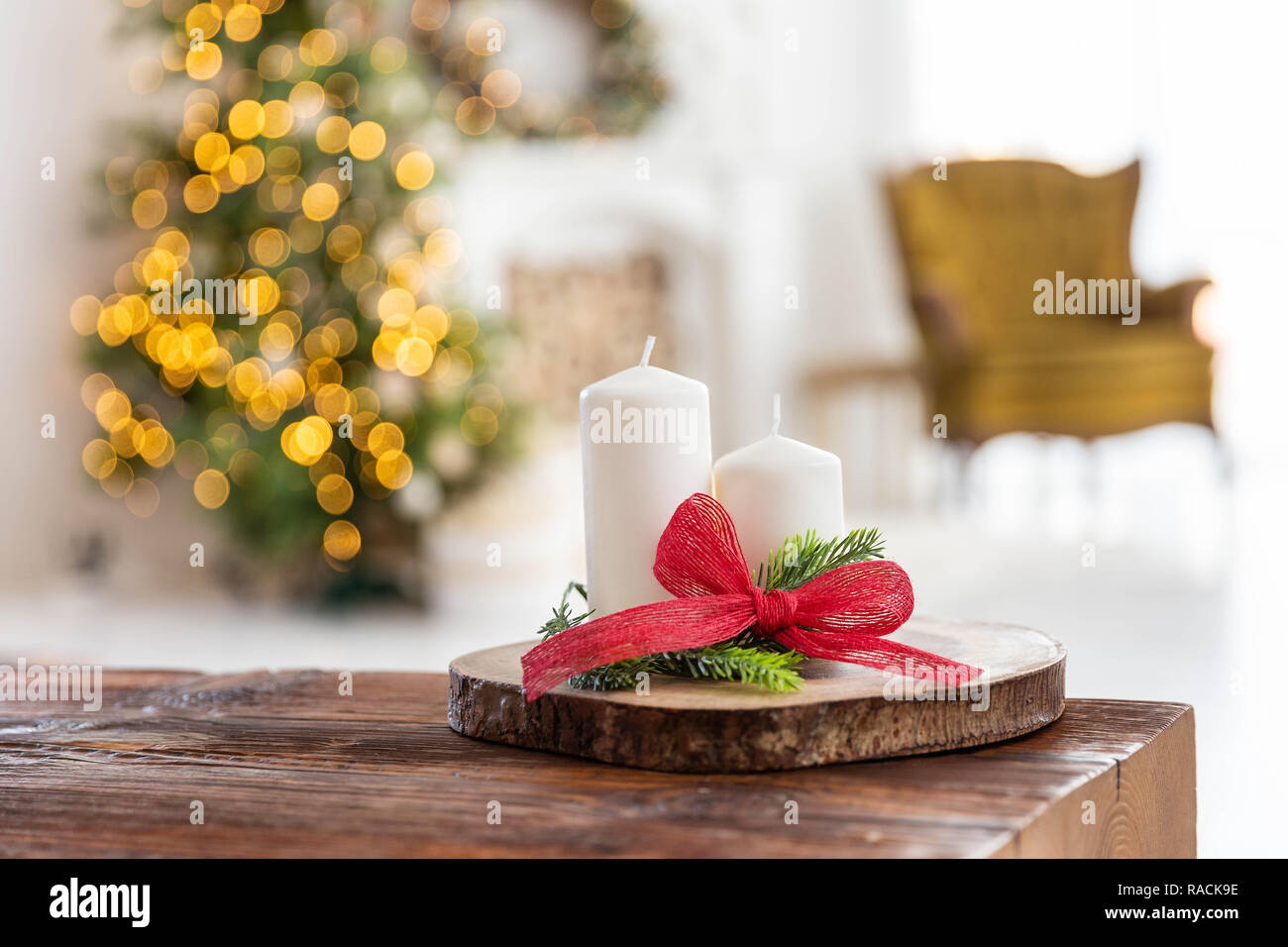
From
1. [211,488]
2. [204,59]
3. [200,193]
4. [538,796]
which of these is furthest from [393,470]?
[538,796]

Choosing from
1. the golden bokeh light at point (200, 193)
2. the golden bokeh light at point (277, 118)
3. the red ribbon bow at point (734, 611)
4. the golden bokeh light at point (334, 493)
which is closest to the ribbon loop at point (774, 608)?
the red ribbon bow at point (734, 611)

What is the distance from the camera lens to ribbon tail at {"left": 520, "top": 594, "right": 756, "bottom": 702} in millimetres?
621

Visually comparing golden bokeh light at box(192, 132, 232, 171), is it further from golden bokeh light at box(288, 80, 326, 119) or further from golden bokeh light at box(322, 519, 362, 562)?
golden bokeh light at box(322, 519, 362, 562)

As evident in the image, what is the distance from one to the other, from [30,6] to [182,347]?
1.41 m

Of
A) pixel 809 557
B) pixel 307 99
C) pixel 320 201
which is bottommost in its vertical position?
pixel 809 557

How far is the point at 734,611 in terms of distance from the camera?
2.14ft

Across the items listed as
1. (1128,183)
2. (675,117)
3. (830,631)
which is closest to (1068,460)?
(1128,183)

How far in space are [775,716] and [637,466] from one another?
0.17 meters

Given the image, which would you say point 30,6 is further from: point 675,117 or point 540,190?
point 675,117

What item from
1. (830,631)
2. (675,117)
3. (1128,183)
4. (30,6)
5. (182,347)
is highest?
(30,6)

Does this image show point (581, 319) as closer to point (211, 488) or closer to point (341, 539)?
point (341, 539)

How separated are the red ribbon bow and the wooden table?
0.05 metres

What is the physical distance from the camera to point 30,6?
12.9 feet

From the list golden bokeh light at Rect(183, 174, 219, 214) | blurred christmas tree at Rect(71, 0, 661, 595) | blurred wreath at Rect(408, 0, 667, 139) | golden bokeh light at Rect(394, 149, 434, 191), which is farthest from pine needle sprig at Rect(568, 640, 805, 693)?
blurred wreath at Rect(408, 0, 667, 139)
